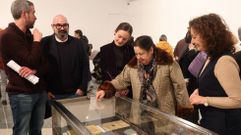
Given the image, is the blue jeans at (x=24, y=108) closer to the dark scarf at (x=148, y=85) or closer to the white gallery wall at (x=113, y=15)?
the dark scarf at (x=148, y=85)

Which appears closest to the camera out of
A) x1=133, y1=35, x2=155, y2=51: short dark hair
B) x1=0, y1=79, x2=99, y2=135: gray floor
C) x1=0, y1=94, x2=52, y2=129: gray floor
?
x1=133, y1=35, x2=155, y2=51: short dark hair

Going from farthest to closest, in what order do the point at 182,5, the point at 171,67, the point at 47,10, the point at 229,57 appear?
the point at 47,10 → the point at 182,5 → the point at 171,67 → the point at 229,57

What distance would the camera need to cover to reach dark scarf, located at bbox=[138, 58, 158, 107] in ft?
7.73

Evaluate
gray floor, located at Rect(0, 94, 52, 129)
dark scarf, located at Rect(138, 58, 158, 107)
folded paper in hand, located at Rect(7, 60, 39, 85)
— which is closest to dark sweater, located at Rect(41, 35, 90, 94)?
folded paper in hand, located at Rect(7, 60, 39, 85)

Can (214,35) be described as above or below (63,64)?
above

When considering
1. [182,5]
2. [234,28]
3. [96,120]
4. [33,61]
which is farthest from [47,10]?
[96,120]

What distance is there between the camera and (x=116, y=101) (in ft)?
7.87

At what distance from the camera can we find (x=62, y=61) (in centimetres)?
287

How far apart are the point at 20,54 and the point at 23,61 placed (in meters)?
0.07

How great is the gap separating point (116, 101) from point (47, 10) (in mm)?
7716

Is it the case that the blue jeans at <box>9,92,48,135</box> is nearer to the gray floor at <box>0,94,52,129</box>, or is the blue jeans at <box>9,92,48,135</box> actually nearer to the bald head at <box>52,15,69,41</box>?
the bald head at <box>52,15,69,41</box>

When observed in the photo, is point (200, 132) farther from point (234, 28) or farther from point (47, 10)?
point (47, 10)

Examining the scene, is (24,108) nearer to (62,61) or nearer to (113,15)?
(62,61)

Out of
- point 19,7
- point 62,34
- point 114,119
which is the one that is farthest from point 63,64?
point 114,119
